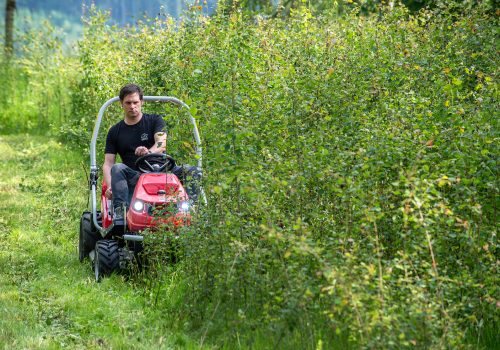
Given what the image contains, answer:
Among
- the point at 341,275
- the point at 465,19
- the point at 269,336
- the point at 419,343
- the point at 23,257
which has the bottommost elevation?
the point at 23,257

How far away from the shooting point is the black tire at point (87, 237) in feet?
27.2

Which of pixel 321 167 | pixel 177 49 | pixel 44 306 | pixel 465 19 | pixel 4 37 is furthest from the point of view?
pixel 4 37

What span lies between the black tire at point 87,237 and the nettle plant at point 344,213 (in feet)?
3.89

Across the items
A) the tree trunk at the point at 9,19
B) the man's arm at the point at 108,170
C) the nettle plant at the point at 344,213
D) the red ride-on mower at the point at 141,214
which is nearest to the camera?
Answer: the nettle plant at the point at 344,213

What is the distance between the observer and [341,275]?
4.89 m

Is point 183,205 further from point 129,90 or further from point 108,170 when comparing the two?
point 129,90

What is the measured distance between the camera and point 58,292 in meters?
7.05

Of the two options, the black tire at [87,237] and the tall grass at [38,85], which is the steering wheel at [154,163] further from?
the tall grass at [38,85]

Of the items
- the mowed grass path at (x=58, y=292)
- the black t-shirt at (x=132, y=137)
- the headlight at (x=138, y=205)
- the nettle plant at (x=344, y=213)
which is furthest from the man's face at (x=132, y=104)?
the mowed grass path at (x=58, y=292)

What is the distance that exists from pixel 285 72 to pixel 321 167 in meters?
Result: 2.37

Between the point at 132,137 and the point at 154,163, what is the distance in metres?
0.43

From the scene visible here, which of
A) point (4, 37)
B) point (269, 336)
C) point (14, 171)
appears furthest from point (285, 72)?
point (4, 37)

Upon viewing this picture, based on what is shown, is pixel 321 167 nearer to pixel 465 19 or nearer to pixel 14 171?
pixel 465 19

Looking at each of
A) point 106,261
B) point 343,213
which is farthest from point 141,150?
point 343,213
